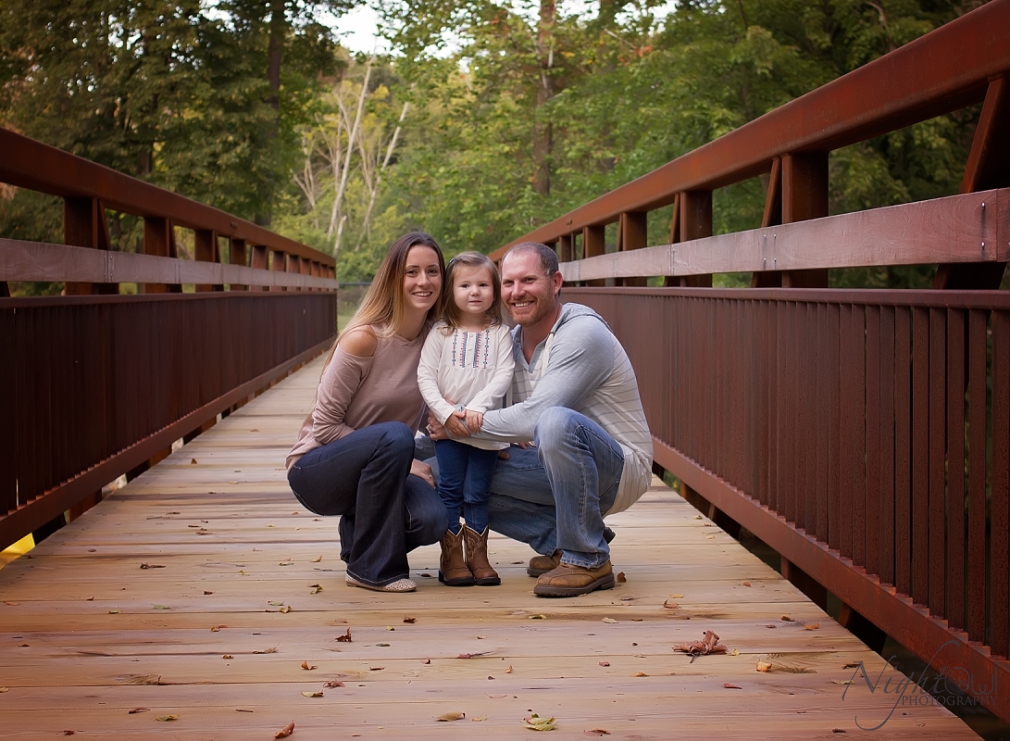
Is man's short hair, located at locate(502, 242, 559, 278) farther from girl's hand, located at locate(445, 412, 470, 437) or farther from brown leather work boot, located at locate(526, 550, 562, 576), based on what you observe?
brown leather work boot, located at locate(526, 550, 562, 576)

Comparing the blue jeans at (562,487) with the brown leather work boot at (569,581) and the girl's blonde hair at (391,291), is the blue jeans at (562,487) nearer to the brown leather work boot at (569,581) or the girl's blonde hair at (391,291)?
the brown leather work boot at (569,581)

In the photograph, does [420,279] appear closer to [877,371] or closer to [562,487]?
[562,487]

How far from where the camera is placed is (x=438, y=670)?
2770mm

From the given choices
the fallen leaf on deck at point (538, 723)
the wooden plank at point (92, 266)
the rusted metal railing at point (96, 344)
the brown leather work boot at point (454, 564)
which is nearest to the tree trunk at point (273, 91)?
the rusted metal railing at point (96, 344)

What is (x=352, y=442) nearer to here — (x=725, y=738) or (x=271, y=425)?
(x=725, y=738)

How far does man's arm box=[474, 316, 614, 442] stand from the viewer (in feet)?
11.7

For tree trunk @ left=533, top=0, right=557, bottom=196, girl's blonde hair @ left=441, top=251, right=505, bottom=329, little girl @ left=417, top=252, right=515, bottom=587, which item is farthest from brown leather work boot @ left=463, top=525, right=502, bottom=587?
tree trunk @ left=533, top=0, right=557, bottom=196

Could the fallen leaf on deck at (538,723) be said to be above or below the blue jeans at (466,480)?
below

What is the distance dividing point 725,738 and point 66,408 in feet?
9.28

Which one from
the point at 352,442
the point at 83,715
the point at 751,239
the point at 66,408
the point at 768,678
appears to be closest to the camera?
the point at 83,715

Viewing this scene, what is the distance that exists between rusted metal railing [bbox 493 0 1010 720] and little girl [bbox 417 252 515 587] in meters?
0.83

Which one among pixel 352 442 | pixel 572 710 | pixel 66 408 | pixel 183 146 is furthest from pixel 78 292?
pixel 183 146

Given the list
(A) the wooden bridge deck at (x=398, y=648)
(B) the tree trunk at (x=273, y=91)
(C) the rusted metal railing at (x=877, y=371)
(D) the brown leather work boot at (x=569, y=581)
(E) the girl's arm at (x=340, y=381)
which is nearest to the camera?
(C) the rusted metal railing at (x=877, y=371)

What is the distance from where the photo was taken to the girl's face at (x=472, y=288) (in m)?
3.70
